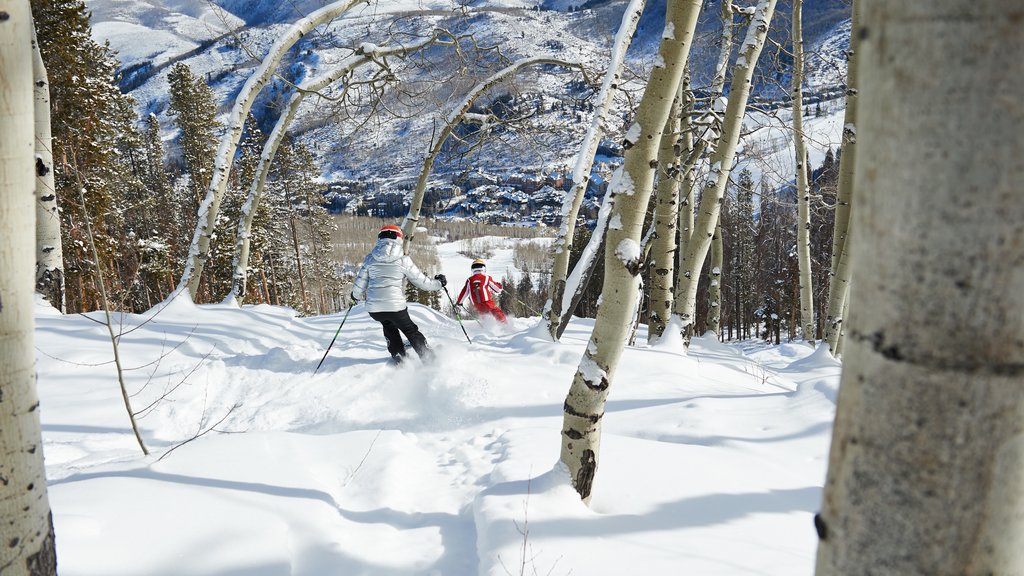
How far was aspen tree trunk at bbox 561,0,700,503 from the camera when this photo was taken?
2705 millimetres

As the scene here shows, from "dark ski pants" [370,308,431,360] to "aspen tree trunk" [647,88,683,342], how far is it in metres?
3.42

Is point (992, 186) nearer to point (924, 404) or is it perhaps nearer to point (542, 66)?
point (924, 404)

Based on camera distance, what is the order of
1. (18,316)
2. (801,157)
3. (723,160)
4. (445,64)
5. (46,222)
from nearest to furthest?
(18,316)
(723,160)
(46,222)
(445,64)
(801,157)

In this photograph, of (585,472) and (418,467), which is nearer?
(585,472)

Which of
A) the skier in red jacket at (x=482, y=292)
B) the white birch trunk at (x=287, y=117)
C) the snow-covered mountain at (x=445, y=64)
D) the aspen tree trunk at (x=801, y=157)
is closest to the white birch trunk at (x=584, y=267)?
the snow-covered mountain at (x=445, y=64)

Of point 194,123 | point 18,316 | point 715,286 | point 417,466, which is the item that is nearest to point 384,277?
point 417,466

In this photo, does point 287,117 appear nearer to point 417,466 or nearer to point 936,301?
point 417,466

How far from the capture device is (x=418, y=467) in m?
3.95

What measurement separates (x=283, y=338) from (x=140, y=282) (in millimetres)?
22363

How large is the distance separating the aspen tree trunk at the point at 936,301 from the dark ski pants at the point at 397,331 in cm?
587

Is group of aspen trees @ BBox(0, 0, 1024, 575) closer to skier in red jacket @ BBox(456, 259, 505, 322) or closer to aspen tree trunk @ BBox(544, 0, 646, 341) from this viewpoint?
aspen tree trunk @ BBox(544, 0, 646, 341)

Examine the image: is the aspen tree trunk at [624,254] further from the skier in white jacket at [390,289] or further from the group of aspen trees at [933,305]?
the skier in white jacket at [390,289]

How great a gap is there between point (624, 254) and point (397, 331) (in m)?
4.21

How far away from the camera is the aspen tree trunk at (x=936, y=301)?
1.82ft
